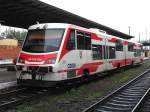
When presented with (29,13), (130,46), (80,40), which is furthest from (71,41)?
(130,46)

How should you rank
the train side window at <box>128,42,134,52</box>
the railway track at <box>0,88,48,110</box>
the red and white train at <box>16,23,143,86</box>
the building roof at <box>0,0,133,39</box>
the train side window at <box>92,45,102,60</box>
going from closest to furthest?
the railway track at <box>0,88,48,110</box>, the red and white train at <box>16,23,143,86</box>, the train side window at <box>92,45,102,60</box>, the building roof at <box>0,0,133,39</box>, the train side window at <box>128,42,134,52</box>

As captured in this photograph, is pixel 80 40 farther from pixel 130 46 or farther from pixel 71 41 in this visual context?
pixel 130 46

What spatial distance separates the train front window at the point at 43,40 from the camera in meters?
13.8

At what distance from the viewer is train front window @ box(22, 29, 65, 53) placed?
45.2 feet

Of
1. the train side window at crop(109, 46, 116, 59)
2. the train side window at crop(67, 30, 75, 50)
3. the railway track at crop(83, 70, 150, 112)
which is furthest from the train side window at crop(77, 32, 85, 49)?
the train side window at crop(109, 46, 116, 59)

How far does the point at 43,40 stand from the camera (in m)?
14.1

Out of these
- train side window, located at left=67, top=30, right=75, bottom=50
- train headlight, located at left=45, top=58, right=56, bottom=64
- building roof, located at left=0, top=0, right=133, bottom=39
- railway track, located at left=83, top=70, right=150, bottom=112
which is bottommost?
railway track, located at left=83, top=70, right=150, bottom=112

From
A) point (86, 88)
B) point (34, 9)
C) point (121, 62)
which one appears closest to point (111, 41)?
point (121, 62)

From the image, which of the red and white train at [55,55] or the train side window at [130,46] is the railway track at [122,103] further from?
the train side window at [130,46]

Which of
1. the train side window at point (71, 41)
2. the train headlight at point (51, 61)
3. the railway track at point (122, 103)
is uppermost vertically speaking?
the train side window at point (71, 41)

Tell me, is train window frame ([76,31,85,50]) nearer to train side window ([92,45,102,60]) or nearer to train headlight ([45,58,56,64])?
train side window ([92,45,102,60])

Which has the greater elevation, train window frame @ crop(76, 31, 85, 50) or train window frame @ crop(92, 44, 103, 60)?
train window frame @ crop(76, 31, 85, 50)

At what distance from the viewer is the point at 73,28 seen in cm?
1486

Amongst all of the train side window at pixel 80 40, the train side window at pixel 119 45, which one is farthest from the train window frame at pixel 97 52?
the train side window at pixel 119 45
